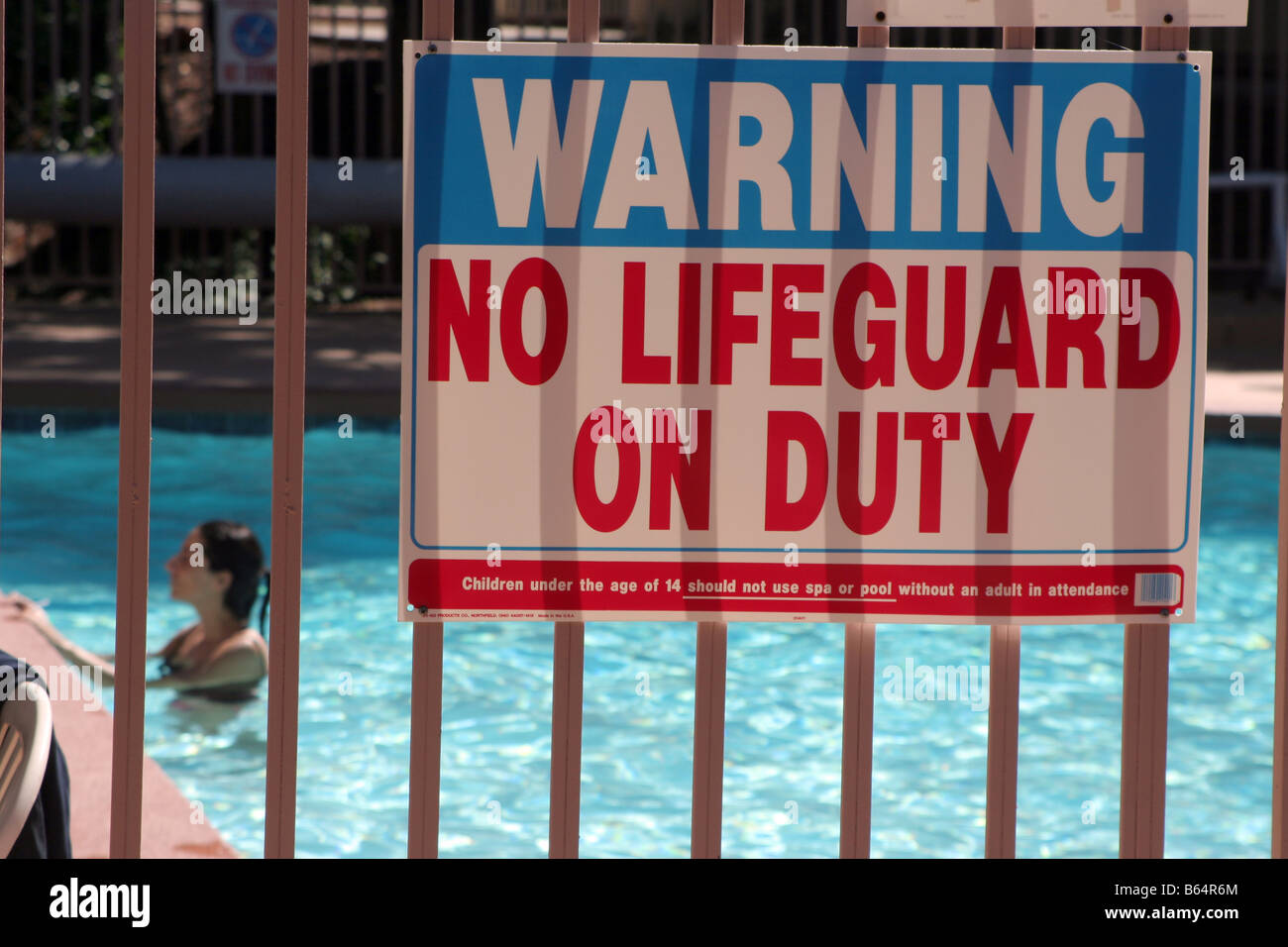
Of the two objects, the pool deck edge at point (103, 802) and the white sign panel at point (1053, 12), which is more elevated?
the white sign panel at point (1053, 12)

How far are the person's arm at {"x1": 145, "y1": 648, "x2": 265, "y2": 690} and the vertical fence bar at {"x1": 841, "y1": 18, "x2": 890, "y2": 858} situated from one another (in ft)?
12.2

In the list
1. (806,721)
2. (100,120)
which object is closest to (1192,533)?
(806,721)

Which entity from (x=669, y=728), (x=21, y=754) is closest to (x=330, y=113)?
(x=669, y=728)

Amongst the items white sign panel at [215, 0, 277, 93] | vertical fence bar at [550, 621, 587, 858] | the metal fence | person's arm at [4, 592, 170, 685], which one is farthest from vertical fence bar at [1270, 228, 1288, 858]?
white sign panel at [215, 0, 277, 93]

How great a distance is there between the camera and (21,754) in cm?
214

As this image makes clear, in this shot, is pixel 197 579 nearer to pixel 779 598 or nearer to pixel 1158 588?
pixel 779 598

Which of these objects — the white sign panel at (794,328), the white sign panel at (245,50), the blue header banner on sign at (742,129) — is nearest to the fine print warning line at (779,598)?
the white sign panel at (794,328)

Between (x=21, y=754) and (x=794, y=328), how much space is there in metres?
1.46

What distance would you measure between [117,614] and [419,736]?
1.50 ft

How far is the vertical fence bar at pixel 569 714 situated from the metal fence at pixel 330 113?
937 cm

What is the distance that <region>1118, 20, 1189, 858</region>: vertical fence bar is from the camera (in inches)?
72.0

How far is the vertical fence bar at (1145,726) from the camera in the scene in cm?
183

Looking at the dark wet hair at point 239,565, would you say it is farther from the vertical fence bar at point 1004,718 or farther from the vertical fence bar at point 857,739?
the vertical fence bar at point 1004,718

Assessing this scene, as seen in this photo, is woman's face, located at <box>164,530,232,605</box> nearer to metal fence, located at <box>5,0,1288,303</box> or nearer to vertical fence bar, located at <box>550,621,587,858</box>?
vertical fence bar, located at <box>550,621,587,858</box>
